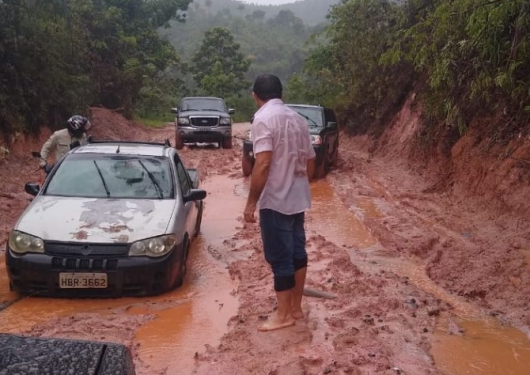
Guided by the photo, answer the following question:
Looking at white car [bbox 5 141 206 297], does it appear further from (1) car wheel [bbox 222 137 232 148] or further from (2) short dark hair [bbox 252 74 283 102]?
(1) car wheel [bbox 222 137 232 148]

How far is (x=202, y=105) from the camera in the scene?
22484 mm

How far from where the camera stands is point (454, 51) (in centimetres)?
1015

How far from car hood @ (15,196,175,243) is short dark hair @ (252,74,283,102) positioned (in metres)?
1.95

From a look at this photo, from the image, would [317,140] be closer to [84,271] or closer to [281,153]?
[84,271]

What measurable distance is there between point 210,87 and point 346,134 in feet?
83.9

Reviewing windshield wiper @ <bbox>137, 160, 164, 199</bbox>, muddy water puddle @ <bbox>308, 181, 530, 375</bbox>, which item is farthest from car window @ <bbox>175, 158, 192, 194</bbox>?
muddy water puddle @ <bbox>308, 181, 530, 375</bbox>

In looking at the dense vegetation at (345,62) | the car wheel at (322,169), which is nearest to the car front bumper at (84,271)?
the dense vegetation at (345,62)

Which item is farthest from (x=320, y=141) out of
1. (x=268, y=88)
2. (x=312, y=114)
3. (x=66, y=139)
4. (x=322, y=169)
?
(x=268, y=88)

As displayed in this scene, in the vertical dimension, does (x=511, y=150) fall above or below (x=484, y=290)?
above

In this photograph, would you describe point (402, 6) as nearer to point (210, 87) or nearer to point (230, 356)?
point (230, 356)

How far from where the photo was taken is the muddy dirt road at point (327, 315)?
4.67 meters

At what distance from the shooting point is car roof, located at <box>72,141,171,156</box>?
24.8 feet

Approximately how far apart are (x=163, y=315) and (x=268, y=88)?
227cm

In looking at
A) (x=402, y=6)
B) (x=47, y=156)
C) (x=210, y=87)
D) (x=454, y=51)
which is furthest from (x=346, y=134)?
(x=210, y=87)
